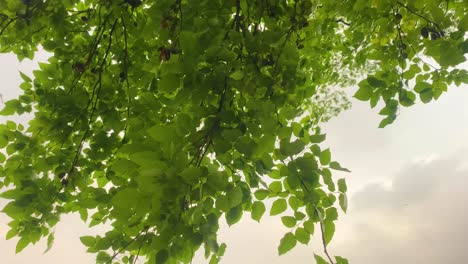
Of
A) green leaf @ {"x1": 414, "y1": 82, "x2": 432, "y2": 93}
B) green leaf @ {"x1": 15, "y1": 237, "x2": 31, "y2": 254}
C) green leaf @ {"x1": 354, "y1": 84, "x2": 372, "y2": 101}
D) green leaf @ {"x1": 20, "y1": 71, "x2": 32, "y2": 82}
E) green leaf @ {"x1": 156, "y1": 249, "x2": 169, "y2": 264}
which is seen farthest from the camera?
green leaf @ {"x1": 20, "y1": 71, "x2": 32, "y2": 82}

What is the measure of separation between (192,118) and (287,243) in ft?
2.63

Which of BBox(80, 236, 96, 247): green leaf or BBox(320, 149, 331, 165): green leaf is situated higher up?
BBox(320, 149, 331, 165): green leaf

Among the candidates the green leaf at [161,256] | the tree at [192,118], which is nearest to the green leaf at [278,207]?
the tree at [192,118]

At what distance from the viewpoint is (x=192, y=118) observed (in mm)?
1635

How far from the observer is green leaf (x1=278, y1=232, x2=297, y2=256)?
67.2 inches

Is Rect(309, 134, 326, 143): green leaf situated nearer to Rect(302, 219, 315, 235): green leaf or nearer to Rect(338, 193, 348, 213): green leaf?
Rect(338, 193, 348, 213): green leaf

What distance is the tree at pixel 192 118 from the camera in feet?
4.43

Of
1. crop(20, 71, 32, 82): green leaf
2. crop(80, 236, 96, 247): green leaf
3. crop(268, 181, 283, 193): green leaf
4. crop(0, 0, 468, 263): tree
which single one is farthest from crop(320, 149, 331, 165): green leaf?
crop(20, 71, 32, 82): green leaf

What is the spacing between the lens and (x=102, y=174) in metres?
3.20

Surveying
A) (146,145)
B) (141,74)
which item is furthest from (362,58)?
(146,145)

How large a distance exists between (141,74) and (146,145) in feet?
6.69

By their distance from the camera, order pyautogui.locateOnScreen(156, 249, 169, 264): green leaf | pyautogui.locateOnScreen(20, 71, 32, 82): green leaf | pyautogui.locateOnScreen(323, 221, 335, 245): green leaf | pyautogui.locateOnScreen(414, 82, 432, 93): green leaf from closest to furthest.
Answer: pyautogui.locateOnScreen(156, 249, 169, 264): green leaf
pyautogui.locateOnScreen(323, 221, 335, 245): green leaf
pyautogui.locateOnScreen(414, 82, 432, 93): green leaf
pyautogui.locateOnScreen(20, 71, 32, 82): green leaf

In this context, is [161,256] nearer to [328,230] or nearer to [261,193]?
[261,193]

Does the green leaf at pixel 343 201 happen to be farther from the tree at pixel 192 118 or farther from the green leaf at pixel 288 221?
the green leaf at pixel 288 221
